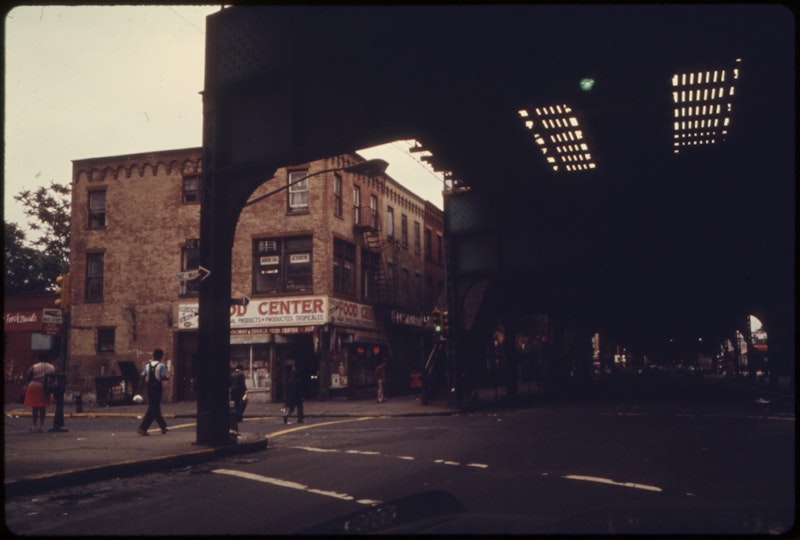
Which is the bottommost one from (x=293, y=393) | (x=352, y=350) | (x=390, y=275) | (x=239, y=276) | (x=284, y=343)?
(x=293, y=393)

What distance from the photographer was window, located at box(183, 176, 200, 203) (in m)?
34.2

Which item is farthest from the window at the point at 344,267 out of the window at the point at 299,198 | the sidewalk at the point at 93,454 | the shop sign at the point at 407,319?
the sidewalk at the point at 93,454

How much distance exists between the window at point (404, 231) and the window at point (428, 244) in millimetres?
3569

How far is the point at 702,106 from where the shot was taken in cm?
1570

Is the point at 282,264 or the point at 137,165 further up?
A: the point at 137,165

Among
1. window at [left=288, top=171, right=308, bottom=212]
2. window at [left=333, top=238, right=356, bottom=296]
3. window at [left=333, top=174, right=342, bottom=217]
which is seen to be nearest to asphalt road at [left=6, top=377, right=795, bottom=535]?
window at [left=333, top=238, right=356, bottom=296]

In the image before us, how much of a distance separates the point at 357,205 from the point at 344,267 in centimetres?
348

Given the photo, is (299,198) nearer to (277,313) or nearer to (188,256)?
(277,313)

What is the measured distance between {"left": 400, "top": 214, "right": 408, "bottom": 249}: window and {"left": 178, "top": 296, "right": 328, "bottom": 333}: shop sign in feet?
31.7

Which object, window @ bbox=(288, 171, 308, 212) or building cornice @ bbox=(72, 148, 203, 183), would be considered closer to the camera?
window @ bbox=(288, 171, 308, 212)

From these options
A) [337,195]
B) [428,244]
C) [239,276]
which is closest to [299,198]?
[337,195]

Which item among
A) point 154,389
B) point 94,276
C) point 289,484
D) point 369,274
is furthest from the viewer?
point 369,274

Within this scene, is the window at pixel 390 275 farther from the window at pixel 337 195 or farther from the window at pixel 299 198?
the window at pixel 299 198

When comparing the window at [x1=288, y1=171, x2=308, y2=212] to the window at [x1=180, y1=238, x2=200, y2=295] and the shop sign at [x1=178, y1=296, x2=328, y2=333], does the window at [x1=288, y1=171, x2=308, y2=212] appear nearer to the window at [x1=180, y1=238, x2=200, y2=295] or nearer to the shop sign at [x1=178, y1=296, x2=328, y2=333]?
the shop sign at [x1=178, y1=296, x2=328, y2=333]
